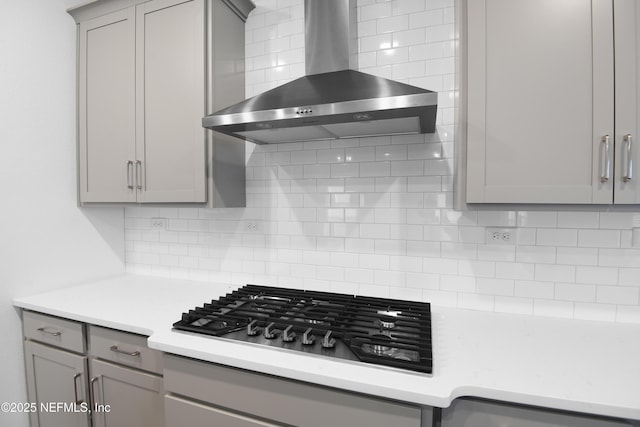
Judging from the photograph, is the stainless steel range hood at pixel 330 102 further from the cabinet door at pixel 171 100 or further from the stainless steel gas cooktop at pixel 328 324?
the stainless steel gas cooktop at pixel 328 324

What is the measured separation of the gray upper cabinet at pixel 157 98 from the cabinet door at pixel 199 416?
0.95m

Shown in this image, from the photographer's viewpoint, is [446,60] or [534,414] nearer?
[534,414]

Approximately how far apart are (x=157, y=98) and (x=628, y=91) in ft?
7.03

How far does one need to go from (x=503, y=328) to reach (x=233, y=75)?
195 centimetres

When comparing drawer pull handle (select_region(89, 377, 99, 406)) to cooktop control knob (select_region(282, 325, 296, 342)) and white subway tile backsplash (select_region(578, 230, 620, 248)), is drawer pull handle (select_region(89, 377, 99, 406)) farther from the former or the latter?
white subway tile backsplash (select_region(578, 230, 620, 248))

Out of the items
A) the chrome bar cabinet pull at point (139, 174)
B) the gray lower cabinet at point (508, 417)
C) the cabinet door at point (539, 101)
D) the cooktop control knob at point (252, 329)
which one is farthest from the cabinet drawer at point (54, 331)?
the cabinet door at point (539, 101)

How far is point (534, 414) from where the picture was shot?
95 cm

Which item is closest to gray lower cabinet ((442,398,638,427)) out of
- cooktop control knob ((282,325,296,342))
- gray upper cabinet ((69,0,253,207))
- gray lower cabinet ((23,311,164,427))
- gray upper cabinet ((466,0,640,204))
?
cooktop control knob ((282,325,296,342))

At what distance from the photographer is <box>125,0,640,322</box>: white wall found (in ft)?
4.92

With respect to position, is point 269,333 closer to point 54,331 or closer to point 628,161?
point 54,331

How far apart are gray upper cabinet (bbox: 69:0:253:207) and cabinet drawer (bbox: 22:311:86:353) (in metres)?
0.72

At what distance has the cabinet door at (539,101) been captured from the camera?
1.17 metres

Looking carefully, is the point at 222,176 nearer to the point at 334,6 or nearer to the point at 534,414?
the point at 334,6

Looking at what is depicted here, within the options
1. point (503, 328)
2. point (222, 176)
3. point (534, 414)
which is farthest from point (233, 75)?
point (534, 414)
